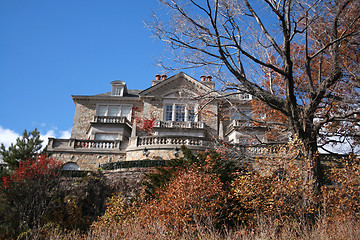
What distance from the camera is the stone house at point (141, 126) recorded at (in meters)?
20.5

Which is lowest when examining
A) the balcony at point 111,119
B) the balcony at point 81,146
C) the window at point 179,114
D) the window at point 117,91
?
the balcony at point 81,146

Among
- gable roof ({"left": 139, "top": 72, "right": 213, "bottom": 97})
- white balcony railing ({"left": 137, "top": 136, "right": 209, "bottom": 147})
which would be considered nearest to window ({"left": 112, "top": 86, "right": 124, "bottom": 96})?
gable roof ({"left": 139, "top": 72, "right": 213, "bottom": 97})

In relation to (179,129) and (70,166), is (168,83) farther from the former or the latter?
(70,166)

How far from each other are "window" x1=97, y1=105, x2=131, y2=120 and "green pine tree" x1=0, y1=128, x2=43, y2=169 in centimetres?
1030

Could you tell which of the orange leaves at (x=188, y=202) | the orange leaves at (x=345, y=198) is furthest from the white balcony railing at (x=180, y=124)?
the orange leaves at (x=345, y=198)

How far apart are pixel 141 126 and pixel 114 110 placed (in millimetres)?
3558

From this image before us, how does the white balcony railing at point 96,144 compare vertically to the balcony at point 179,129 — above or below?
below

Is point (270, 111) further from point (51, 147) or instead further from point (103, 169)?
point (51, 147)

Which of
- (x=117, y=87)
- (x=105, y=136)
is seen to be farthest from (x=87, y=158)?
(x=117, y=87)

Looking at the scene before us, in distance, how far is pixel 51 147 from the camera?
21.5 m

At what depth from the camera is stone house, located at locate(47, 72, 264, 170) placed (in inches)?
805

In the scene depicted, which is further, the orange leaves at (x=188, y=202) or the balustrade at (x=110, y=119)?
the balustrade at (x=110, y=119)

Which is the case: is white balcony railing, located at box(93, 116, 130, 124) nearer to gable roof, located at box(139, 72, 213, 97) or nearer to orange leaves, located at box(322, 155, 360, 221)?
gable roof, located at box(139, 72, 213, 97)

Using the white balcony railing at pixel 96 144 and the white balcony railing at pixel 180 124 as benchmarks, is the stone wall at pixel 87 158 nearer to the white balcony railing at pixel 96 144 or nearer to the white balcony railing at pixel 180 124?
the white balcony railing at pixel 96 144
